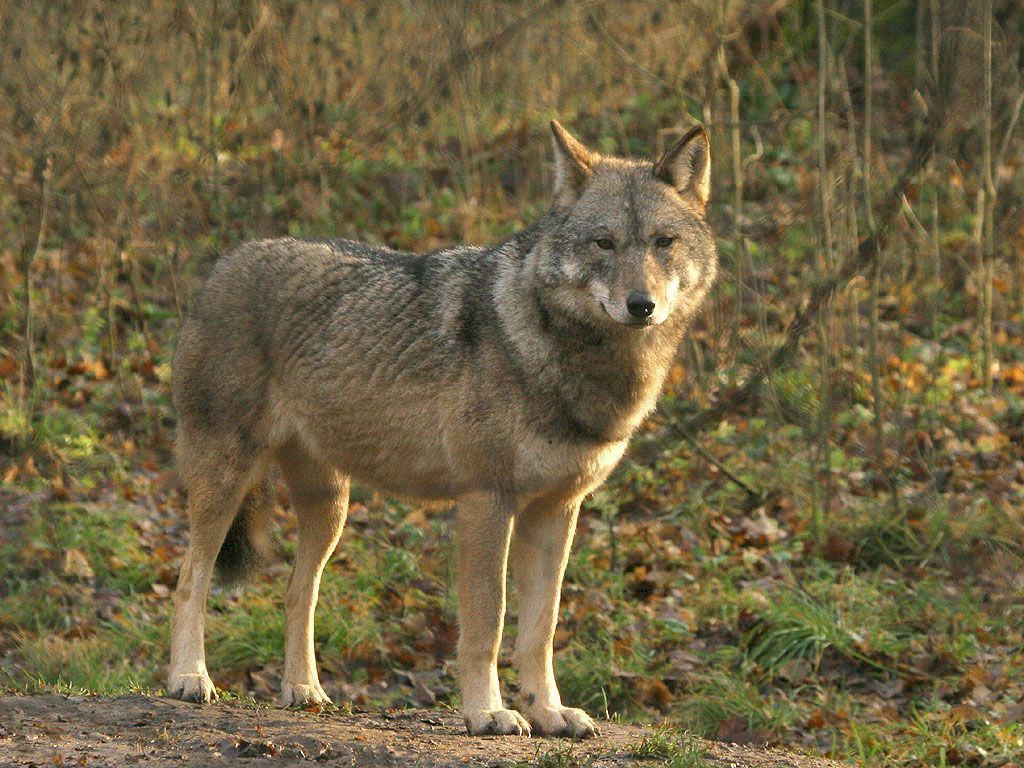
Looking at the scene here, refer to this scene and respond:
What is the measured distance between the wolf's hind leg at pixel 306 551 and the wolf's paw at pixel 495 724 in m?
1.01

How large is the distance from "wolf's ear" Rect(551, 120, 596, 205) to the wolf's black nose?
658 millimetres

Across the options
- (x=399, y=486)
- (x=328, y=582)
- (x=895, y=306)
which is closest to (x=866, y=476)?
(x=895, y=306)

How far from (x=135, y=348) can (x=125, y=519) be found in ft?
7.35

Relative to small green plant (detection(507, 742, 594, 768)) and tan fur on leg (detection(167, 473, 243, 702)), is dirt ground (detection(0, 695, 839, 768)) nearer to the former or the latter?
small green plant (detection(507, 742, 594, 768))

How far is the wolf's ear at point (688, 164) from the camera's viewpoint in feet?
17.4

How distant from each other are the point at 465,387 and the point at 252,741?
62.6 inches

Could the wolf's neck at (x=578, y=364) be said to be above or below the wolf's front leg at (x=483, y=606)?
above

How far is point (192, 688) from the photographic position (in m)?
5.55

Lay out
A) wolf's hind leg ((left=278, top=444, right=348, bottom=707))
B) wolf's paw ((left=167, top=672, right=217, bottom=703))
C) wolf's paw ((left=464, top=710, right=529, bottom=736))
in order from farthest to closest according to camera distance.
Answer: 1. wolf's hind leg ((left=278, top=444, right=348, bottom=707))
2. wolf's paw ((left=167, top=672, right=217, bottom=703))
3. wolf's paw ((left=464, top=710, right=529, bottom=736))

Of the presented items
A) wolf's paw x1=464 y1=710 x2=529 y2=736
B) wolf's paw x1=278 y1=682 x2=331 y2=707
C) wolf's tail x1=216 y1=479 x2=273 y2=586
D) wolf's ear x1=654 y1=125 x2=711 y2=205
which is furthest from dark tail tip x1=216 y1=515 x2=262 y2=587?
wolf's ear x1=654 y1=125 x2=711 y2=205

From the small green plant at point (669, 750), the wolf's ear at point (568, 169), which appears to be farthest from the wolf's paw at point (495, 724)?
the wolf's ear at point (568, 169)

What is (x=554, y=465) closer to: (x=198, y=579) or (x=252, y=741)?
(x=252, y=741)

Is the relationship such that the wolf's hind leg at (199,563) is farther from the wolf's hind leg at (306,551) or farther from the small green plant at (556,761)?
the small green plant at (556,761)

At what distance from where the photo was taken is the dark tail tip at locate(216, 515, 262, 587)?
20.2 feet
